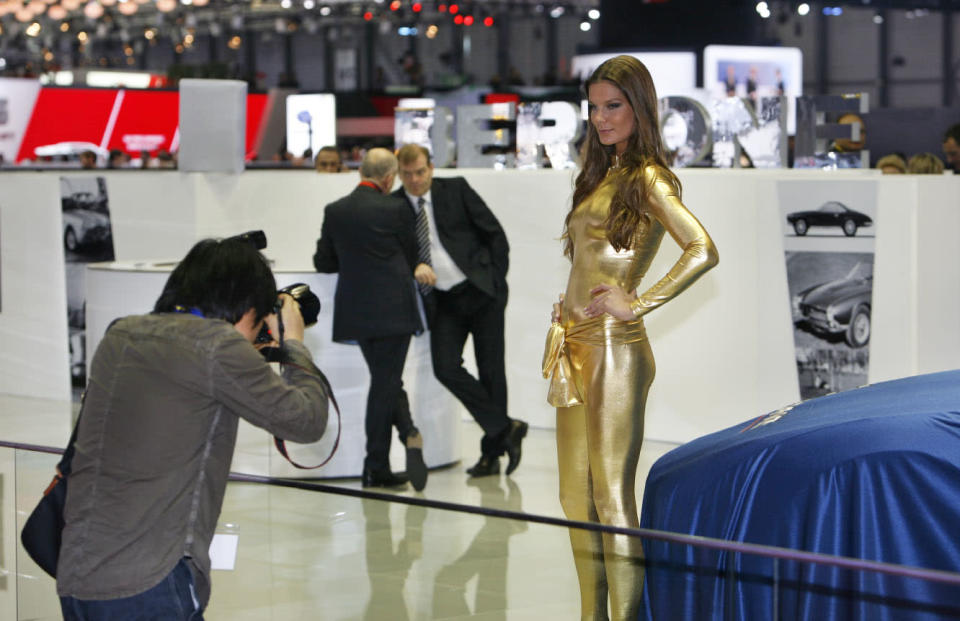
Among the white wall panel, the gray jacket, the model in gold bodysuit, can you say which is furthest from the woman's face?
the white wall panel

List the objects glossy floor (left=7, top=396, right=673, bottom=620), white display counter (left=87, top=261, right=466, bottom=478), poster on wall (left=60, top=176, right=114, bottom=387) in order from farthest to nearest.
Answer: poster on wall (left=60, top=176, right=114, bottom=387) → white display counter (left=87, top=261, right=466, bottom=478) → glossy floor (left=7, top=396, right=673, bottom=620)

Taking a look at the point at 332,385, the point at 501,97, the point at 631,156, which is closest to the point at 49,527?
the point at 631,156

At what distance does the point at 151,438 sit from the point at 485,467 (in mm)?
3797

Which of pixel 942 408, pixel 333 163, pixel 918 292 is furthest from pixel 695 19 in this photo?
pixel 942 408

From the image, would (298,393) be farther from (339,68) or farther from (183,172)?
(339,68)

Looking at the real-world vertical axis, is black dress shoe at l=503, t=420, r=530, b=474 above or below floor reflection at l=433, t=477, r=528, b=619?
below

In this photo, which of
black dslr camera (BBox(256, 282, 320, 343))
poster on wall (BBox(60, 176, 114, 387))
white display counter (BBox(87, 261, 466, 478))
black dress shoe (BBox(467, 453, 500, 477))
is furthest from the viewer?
poster on wall (BBox(60, 176, 114, 387))

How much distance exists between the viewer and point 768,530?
234 cm

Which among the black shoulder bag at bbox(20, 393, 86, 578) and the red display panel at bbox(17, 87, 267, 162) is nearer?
the black shoulder bag at bbox(20, 393, 86, 578)

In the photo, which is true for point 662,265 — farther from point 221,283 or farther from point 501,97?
point 501,97

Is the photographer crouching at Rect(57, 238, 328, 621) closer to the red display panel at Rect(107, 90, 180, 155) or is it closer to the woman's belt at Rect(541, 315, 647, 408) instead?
the woman's belt at Rect(541, 315, 647, 408)

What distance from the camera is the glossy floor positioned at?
235cm

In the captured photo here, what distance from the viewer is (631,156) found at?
294 cm

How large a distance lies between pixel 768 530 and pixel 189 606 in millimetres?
1042
